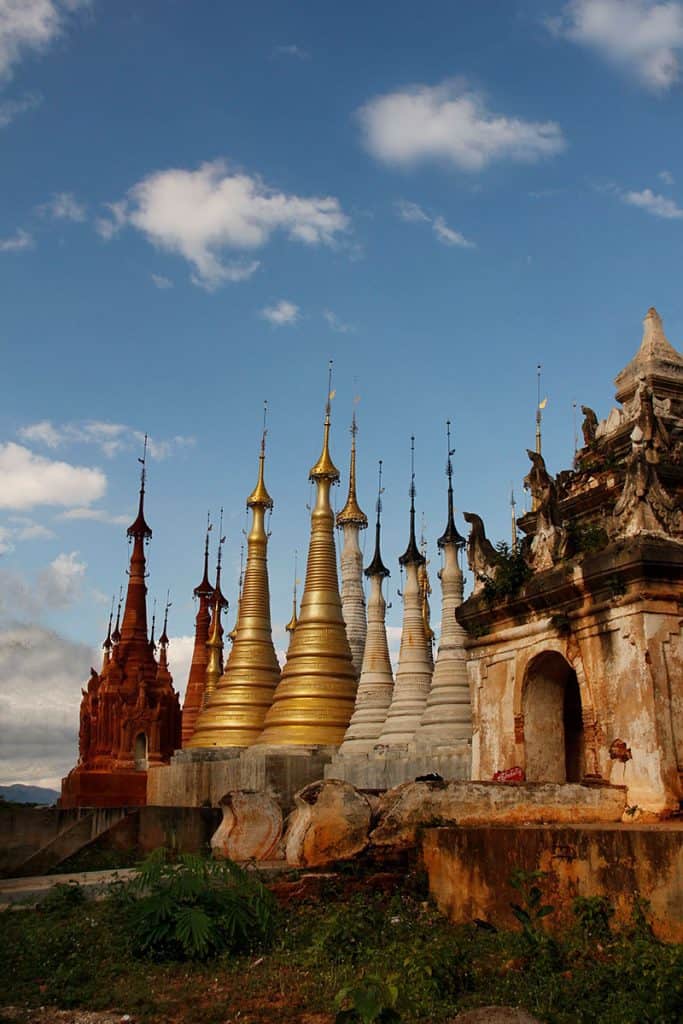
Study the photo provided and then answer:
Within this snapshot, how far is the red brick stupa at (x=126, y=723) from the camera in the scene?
38.2 metres

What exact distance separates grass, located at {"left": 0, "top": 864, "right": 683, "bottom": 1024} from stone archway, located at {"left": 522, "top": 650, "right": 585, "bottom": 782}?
3015mm

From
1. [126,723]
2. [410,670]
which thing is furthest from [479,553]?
[126,723]

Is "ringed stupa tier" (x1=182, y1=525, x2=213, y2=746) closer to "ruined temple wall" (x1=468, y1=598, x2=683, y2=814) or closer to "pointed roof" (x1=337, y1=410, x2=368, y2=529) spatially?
"pointed roof" (x1=337, y1=410, x2=368, y2=529)

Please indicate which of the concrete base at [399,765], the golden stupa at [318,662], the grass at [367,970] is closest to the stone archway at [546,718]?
the grass at [367,970]

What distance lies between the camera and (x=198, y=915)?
960 cm

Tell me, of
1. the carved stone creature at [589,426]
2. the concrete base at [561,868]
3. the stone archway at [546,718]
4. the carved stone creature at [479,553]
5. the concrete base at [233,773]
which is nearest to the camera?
the concrete base at [561,868]

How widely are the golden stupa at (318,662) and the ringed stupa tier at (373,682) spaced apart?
0.72 metres

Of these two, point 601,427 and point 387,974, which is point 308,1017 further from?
point 601,427

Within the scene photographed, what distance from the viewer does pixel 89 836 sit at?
Answer: 20.8m

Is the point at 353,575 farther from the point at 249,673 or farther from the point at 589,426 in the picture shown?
the point at 589,426

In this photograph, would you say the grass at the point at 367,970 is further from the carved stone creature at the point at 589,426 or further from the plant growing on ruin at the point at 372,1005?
the carved stone creature at the point at 589,426

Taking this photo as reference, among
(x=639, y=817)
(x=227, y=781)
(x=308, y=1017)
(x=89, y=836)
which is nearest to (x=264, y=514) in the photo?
(x=227, y=781)

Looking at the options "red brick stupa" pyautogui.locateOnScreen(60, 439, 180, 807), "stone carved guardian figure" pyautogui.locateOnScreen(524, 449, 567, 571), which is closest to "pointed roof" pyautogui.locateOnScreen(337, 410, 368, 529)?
"red brick stupa" pyautogui.locateOnScreen(60, 439, 180, 807)

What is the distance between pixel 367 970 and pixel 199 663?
133ft
